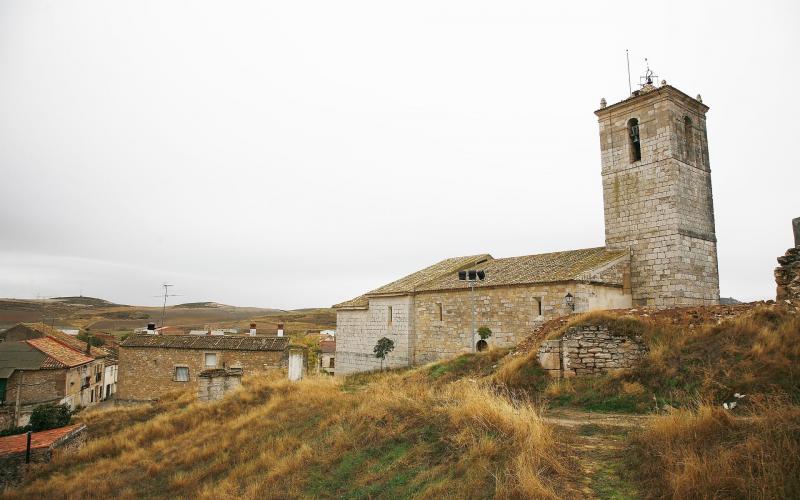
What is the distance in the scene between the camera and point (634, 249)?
61.9 ft

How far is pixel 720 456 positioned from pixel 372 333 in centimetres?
2164

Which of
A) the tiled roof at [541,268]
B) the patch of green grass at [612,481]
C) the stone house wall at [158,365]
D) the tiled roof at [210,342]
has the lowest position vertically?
the stone house wall at [158,365]

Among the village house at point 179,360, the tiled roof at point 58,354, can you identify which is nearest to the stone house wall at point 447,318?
the village house at point 179,360

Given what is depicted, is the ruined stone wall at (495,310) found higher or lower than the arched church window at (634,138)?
lower

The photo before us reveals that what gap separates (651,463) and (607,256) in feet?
48.4

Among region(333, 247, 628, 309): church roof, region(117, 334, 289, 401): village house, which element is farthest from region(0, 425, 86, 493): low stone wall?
region(333, 247, 628, 309): church roof

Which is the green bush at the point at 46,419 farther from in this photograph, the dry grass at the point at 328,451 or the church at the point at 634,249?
the church at the point at 634,249

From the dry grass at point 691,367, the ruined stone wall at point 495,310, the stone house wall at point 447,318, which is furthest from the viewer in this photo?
the stone house wall at point 447,318

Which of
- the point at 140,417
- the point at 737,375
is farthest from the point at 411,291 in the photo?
the point at 737,375

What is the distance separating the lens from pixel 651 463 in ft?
17.4

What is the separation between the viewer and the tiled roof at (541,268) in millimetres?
18234

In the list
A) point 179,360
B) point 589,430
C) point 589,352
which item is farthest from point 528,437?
point 179,360

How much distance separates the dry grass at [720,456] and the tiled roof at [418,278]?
18.3m

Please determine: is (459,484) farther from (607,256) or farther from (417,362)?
(417,362)
